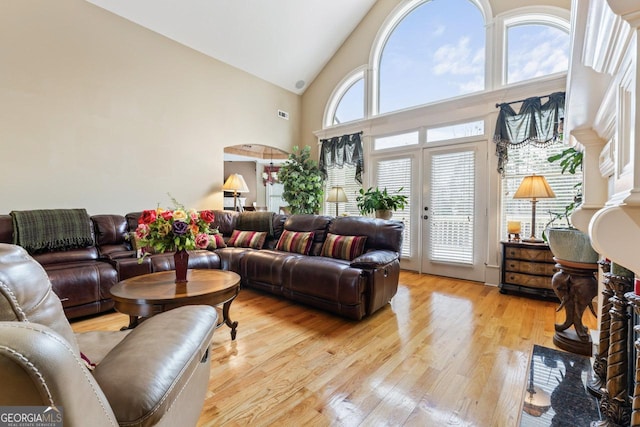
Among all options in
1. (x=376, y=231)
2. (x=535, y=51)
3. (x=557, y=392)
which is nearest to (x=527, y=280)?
(x=376, y=231)

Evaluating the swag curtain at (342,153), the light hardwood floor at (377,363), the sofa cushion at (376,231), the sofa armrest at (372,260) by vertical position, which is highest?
the swag curtain at (342,153)

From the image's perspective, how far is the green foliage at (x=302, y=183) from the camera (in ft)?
18.2

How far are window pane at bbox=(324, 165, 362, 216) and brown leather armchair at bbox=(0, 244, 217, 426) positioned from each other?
4.41 meters

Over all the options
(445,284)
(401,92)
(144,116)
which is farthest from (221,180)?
(445,284)

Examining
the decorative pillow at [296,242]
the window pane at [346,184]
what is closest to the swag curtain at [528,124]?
the window pane at [346,184]

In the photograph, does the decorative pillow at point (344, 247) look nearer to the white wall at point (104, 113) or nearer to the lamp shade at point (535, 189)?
the lamp shade at point (535, 189)

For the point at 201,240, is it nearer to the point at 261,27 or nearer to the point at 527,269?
the point at 527,269

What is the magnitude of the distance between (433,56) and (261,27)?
2.81 m

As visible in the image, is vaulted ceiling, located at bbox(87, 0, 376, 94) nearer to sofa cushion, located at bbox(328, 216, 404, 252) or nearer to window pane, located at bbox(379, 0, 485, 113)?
window pane, located at bbox(379, 0, 485, 113)

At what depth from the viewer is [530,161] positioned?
3.67m

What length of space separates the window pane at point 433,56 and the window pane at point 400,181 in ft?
3.17

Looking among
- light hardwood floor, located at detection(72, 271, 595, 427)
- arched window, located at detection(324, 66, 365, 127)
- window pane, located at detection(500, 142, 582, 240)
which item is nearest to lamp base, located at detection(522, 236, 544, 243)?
window pane, located at detection(500, 142, 582, 240)

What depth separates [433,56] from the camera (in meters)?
4.58

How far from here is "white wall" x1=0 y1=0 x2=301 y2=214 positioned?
315 cm
